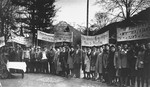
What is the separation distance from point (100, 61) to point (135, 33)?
11.0 ft

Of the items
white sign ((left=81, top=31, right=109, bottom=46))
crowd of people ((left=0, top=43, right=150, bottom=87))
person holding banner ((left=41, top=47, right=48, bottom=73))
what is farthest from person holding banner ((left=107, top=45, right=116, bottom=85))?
person holding banner ((left=41, top=47, right=48, bottom=73))

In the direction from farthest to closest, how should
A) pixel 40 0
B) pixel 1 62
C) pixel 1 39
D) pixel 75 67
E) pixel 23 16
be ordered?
pixel 23 16 < pixel 40 0 < pixel 1 39 < pixel 75 67 < pixel 1 62

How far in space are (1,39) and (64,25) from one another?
104 ft

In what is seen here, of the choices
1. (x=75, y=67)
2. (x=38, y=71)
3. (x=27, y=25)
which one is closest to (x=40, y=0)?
(x=27, y=25)

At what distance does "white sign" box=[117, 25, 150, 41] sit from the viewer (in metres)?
11.6

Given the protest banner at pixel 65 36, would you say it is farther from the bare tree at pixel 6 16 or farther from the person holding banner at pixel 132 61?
the bare tree at pixel 6 16

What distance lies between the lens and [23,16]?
39688 mm

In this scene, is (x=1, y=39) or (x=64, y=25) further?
(x=64, y=25)

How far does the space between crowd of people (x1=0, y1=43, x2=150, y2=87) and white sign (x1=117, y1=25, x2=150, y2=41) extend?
0.43 meters

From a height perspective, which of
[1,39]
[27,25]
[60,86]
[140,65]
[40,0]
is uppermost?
[40,0]

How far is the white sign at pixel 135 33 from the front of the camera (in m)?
11.6

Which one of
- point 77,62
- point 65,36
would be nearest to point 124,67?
point 77,62

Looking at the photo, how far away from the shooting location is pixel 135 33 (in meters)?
12.2

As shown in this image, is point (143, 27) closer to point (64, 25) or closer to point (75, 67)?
point (75, 67)
